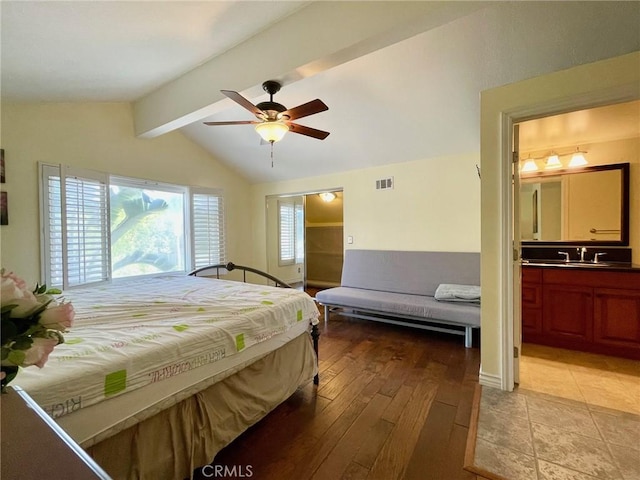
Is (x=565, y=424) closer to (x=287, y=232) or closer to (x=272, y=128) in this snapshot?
(x=272, y=128)

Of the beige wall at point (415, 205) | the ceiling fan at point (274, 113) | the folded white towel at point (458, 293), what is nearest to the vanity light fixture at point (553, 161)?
the beige wall at point (415, 205)

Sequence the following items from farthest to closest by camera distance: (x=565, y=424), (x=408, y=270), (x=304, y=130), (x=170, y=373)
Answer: (x=408, y=270) < (x=304, y=130) < (x=565, y=424) < (x=170, y=373)

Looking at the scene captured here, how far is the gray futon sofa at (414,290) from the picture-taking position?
3014mm

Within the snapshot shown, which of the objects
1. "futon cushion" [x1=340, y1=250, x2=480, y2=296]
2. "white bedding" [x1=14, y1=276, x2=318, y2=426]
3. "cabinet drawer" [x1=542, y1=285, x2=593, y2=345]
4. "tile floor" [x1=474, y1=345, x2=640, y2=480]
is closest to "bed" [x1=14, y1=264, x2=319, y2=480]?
"white bedding" [x1=14, y1=276, x2=318, y2=426]

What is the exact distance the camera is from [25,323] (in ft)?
2.09

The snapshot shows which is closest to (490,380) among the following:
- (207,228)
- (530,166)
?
(530,166)

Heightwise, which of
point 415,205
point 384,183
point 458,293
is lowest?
point 458,293

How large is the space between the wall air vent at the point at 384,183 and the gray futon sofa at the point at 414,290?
0.94m

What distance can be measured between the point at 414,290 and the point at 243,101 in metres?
2.93

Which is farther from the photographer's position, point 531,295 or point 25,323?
point 531,295

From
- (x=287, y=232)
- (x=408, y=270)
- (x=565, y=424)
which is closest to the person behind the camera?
(x=565, y=424)

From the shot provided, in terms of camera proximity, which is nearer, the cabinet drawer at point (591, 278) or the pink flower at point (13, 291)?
the pink flower at point (13, 291)

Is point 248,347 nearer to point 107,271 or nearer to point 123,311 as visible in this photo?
point 123,311

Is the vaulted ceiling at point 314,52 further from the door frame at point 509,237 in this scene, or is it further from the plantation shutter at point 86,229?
the plantation shutter at point 86,229
